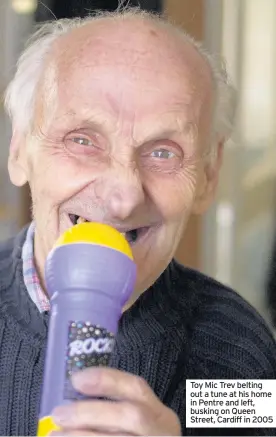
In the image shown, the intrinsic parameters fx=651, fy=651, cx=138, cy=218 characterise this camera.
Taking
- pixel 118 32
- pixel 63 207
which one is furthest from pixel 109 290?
pixel 118 32

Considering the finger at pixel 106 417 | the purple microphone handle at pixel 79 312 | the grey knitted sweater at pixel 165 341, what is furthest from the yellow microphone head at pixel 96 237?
the grey knitted sweater at pixel 165 341

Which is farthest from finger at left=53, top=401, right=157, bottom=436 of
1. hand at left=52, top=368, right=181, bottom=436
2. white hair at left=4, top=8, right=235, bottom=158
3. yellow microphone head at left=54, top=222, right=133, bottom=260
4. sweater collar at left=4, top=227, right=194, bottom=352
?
white hair at left=4, top=8, right=235, bottom=158

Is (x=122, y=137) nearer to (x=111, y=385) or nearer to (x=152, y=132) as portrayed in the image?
(x=152, y=132)

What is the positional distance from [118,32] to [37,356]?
33 centimetres

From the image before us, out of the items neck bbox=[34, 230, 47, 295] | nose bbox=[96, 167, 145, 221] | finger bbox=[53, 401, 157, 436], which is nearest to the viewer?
finger bbox=[53, 401, 157, 436]

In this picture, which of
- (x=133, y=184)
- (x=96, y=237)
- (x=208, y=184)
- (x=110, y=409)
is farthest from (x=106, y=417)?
(x=208, y=184)

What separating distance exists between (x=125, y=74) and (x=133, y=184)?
0.10 meters

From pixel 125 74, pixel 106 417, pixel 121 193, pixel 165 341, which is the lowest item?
pixel 106 417

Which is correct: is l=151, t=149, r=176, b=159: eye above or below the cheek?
above

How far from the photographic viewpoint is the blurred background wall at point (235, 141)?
0.69 meters

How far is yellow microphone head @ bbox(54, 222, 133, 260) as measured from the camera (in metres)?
0.47

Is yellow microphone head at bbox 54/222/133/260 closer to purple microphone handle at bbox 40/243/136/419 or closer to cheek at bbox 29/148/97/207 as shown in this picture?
purple microphone handle at bbox 40/243/136/419

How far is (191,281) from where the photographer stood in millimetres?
742

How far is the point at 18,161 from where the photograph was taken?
694 mm
